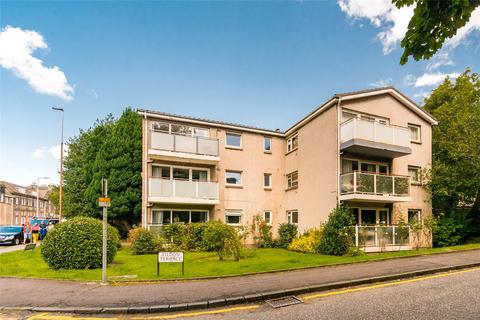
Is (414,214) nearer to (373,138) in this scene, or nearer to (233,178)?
(373,138)

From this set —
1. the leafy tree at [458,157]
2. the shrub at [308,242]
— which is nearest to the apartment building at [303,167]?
the shrub at [308,242]

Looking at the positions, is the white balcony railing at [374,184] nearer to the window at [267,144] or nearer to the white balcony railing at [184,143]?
the window at [267,144]

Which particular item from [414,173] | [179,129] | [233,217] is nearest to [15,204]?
[179,129]

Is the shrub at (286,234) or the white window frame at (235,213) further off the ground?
the white window frame at (235,213)

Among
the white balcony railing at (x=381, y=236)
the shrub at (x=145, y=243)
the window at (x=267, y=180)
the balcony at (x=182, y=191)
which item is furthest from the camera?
the window at (x=267, y=180)

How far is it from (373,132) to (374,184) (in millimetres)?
2768

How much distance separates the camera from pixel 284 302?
284 inches

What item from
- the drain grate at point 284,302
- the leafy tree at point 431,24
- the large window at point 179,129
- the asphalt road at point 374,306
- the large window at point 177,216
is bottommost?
the drain grate at point 284,302

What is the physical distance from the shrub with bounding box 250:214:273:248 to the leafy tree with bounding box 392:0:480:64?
57.5 feet

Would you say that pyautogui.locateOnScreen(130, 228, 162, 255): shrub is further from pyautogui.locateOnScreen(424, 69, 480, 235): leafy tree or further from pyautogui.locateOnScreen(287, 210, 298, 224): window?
pyautogui.locateOnScreen(424, 69, 480, 235): leafy tree

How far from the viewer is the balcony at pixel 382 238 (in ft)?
52.3

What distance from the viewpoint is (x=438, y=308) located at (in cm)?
633

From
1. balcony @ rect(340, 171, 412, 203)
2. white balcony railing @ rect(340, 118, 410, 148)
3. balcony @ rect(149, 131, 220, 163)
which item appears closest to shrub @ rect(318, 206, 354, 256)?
balcony @ rect(340, 171, 412, 203)

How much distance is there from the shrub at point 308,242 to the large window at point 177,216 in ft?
19.6
